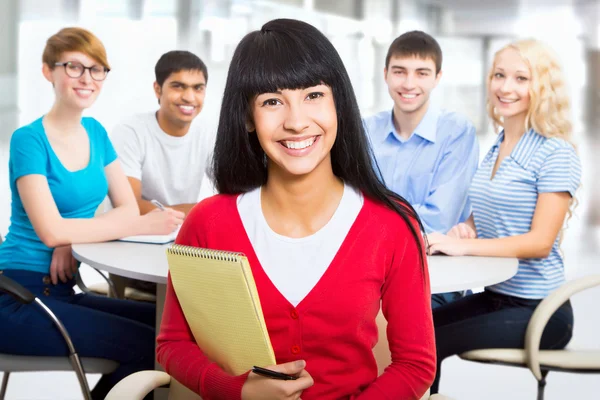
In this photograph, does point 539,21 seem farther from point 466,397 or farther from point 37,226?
point 37,226

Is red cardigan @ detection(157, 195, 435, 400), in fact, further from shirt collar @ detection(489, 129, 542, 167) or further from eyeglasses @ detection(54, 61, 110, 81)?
eyeglasses @ detection(54, 61, 110, 81)

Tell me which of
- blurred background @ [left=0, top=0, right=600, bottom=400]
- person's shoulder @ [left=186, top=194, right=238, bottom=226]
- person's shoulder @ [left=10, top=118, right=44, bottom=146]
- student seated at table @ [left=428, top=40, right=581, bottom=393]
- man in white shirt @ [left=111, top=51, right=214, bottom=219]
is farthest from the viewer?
blurred background @ [left=0, top=0, right=600, bottom=400]

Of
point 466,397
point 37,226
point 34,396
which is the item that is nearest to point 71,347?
point 37,226

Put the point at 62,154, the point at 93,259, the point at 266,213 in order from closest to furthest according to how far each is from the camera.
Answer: the point at 266,213
the point at 93,259
the point at 62,154

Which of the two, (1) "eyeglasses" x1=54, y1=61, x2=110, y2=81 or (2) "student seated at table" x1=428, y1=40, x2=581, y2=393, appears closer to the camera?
(2) "student seated at table" x1=428, y1=40, x2=581, y2=393

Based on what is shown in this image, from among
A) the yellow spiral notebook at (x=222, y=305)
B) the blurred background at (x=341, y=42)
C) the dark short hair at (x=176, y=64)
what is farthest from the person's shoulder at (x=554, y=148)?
the blurred background at (x=341, y=42)

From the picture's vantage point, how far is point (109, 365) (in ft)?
7.67

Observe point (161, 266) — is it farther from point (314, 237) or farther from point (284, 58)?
point (284, 58)

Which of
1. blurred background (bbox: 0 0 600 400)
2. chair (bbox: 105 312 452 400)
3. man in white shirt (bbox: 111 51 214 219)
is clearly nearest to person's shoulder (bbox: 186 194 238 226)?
chair (bbox: 105 312 452 400)

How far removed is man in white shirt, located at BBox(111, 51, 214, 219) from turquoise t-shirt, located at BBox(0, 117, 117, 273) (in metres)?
0.83

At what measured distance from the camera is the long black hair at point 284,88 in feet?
4.78

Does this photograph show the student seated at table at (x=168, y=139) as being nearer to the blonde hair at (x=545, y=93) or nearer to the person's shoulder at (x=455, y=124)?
the person's shoulder at (x=455, y=124)

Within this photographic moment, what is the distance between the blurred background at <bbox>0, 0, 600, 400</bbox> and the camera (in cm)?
757

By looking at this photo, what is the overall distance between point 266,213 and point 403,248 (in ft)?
0.91
